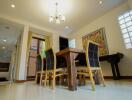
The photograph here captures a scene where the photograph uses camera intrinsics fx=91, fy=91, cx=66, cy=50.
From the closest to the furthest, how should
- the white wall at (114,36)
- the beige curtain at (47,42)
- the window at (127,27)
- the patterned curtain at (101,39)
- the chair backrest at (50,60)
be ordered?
1. the chair backrest at (50,60)
2. the white wall at (114,36)
3. the window at (127,27)
4. the patterned curtain at (101,39)
5. the beige curtain at (47,42)

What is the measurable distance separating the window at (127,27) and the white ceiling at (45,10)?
64 cm

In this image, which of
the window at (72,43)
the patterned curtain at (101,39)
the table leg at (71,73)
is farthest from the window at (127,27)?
the window at (72,43)

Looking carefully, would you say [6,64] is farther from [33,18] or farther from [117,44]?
[117,44]

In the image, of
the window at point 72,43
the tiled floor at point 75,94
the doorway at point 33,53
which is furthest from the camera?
the window at point 72,43

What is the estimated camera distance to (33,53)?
5559 millimetres

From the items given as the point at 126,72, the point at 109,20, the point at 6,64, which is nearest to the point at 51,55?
the point at 126,72

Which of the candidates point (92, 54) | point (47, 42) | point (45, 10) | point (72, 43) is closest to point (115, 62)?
point (92, 54)

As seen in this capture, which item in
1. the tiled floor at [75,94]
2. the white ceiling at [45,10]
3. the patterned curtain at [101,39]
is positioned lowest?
the tiled floor at [75,94]

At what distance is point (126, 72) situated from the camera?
11.1 ft

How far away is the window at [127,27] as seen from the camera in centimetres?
358

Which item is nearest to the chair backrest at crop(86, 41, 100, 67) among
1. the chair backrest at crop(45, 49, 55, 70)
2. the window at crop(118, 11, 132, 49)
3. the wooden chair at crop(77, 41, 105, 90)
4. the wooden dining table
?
the wooden chair at crop(77, 41, 105, 90)

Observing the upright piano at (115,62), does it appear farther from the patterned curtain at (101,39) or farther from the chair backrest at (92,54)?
the chair backrest at (92,54)

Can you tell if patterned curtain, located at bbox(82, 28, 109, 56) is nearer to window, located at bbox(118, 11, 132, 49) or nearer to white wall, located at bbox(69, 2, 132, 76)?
white wall, located at bbox(69, 2, 132, 76)

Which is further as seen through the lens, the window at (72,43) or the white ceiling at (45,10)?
the window at (72,43)
